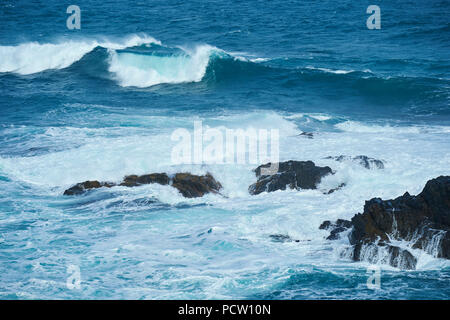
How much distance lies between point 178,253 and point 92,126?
28.6 ft

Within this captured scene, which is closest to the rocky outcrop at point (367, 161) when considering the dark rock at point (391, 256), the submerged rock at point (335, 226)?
the submerged rock at point (335, 226)

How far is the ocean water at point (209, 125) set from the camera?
9.02 metres

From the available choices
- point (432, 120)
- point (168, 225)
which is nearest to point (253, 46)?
point (432, 120)

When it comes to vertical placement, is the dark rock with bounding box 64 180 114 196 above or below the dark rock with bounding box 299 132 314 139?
below

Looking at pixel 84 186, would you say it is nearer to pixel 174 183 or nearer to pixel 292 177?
pixel 174 183

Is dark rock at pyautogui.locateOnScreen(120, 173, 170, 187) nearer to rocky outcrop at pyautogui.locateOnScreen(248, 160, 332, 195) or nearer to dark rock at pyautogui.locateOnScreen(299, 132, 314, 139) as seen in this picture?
rocky outcrop at pyautogui.locateOnScreen(248, 160, 332, 195)

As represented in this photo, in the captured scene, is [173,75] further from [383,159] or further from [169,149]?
[383,159]

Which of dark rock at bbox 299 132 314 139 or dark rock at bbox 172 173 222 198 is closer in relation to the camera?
dark rock at bbox 172 173 222 198

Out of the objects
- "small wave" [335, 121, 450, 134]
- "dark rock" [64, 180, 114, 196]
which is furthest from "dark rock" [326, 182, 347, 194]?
"small wave" [335, 121, 450, 134]

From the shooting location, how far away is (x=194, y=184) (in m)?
12.4

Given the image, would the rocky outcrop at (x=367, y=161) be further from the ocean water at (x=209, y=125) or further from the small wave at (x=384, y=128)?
the small wave at (x=384, y=128)

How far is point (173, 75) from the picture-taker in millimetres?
25141

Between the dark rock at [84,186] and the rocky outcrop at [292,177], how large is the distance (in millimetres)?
2911

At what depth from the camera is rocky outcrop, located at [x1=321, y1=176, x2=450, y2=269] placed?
9.00 metres
